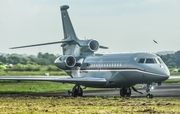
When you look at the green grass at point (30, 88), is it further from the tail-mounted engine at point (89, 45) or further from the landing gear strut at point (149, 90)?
the landing gear strut at point (149, 90)

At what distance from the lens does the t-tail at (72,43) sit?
42.9m

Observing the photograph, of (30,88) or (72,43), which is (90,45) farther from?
(30,88)

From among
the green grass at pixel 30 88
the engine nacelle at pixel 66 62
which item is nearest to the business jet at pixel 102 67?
the engine nacelle at pixel 66 62

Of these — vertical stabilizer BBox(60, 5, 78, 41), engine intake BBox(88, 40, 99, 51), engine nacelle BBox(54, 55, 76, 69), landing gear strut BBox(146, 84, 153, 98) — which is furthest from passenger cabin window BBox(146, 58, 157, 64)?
vertical stabilizer BBox(60, 5, 78, 41)

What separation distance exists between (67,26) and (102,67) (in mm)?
7739

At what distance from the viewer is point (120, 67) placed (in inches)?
1474

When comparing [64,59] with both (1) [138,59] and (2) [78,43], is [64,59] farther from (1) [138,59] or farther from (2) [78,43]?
(1) [138,59]

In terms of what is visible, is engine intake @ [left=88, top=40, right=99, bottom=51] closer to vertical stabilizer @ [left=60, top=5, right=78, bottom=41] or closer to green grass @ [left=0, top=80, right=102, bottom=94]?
vertical stabilizer @ [left=60, top=5, right=78, bottom=41]

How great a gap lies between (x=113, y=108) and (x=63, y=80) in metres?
12.8

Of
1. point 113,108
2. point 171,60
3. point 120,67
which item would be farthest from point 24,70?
point 113,108

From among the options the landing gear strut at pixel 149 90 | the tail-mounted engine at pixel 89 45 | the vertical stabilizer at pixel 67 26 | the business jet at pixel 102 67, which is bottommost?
the landing gear strut at pixel 149 90

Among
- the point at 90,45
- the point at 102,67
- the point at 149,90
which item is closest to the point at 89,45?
the point at 90,45

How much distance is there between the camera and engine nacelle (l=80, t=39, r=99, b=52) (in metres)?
42.7

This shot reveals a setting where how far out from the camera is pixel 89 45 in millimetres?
42688
